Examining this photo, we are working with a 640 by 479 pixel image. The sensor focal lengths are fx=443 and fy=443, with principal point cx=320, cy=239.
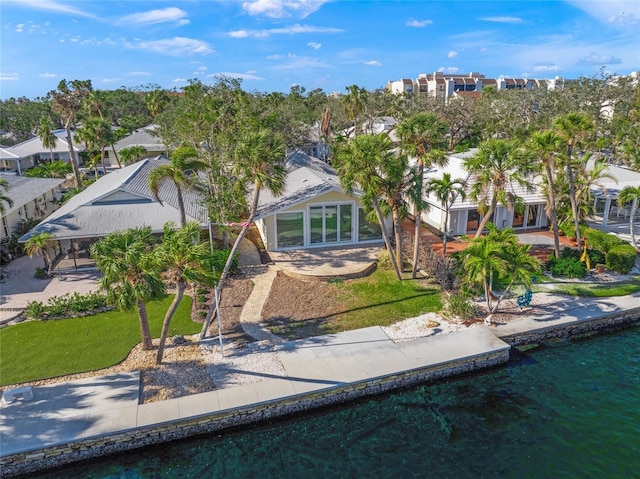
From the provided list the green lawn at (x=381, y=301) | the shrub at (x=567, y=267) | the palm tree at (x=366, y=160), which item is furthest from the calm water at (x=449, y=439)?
the palm tree at (x=366, y=160)

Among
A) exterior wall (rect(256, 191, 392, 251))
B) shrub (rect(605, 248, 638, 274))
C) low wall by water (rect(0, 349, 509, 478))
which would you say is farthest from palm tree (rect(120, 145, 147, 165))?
shrub (rect(605, 248, 638, 274))

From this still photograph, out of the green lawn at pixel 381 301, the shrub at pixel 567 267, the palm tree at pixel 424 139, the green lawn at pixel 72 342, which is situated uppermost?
the palm tree at pixel 424 139

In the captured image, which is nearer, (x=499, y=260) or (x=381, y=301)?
(x=499, y=260)

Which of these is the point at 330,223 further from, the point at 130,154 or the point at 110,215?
the point at 130,154

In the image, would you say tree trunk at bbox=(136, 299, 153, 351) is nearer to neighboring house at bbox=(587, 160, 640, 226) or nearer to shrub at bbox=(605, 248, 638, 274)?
shrub at bbox=(605, 248, 638, 274)

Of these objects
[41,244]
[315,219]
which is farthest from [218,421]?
[41,244]

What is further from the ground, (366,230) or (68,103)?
(68,103)

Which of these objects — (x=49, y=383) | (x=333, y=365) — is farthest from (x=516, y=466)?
(x=49, y=383)

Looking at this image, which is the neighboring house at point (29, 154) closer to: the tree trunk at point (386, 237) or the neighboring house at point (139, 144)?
the neighboring house at point (139, 144)

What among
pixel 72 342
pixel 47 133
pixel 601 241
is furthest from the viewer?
pixel 47 133
